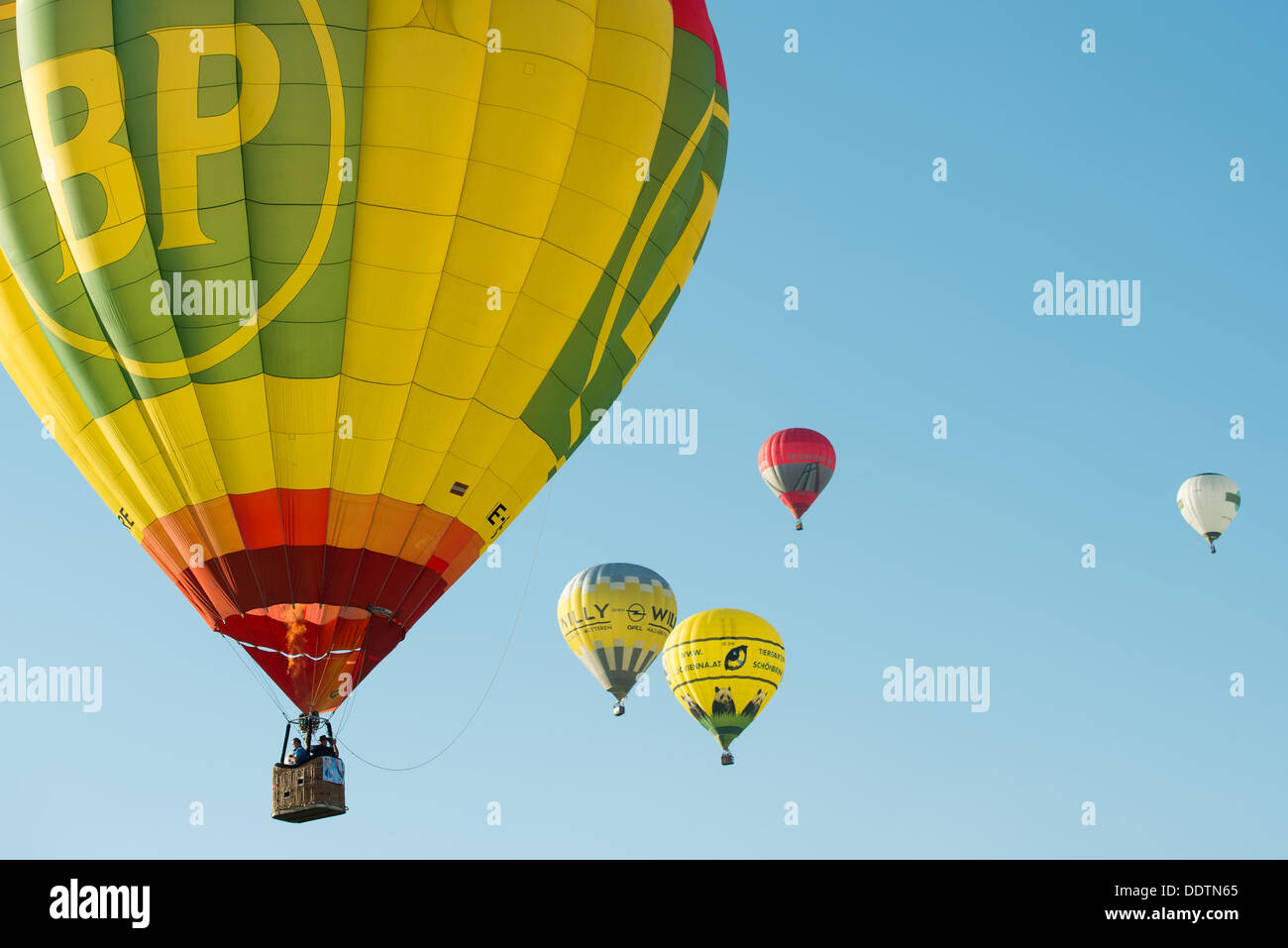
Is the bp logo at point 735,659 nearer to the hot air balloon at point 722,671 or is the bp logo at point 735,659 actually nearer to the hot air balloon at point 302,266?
the hot air balloon at point 722,671

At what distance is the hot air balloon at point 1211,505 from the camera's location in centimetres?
3894

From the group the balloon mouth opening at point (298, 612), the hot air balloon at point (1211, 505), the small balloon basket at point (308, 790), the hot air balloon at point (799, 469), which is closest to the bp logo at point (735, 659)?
the hot air balloon at point (799, 469)

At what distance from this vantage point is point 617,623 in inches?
1308

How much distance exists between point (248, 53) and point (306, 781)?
6710mm

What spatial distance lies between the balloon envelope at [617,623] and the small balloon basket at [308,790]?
15.0 m

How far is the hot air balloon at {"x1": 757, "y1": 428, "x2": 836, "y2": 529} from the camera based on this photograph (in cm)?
3653

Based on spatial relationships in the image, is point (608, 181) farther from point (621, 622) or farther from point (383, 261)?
point (621, 622)

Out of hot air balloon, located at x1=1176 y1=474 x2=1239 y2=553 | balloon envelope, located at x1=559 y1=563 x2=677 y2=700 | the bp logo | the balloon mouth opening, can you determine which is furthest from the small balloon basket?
hot air balloon, located at x1=1176 y1=474 x2=1239 y2=553

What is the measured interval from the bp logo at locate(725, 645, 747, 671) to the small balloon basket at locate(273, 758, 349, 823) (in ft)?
53.3

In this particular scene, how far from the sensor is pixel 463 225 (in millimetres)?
18859

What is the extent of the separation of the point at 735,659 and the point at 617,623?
7.47 ft

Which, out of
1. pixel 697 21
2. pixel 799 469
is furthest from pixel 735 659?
pixel 697 21

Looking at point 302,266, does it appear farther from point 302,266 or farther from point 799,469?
point 799,469

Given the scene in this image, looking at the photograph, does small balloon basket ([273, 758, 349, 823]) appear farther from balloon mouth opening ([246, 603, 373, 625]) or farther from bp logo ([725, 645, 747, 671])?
bp logo ([725, 645, 747, 671])
